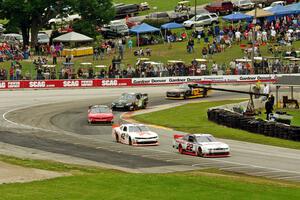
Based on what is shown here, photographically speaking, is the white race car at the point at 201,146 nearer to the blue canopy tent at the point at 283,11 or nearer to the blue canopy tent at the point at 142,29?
the blue canopy tent at the point at 142,29

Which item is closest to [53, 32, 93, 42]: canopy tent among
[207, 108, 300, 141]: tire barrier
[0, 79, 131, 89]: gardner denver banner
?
[0, 79, 131, 89]: gardner denver banner

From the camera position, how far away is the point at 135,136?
148 ft

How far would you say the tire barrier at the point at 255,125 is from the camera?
1820 inches

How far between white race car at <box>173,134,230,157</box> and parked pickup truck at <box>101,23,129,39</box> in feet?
181

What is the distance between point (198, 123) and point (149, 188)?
26.3 metres

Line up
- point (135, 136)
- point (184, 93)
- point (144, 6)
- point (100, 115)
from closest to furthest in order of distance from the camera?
point (135, 136)
point (100, 115)
point (184, 93)
point (144, 6)

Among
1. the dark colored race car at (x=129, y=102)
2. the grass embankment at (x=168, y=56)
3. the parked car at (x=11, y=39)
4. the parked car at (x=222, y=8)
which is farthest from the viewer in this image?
the parked car at (x=222, y=8)

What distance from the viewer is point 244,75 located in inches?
3086

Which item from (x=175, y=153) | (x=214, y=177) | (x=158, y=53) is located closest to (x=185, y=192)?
(x=214, y=177)

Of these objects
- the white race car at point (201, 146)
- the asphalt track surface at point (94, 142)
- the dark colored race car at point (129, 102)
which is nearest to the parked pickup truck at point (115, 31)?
the asphalt track surface at point (94, 142)

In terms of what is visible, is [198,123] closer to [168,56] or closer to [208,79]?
[208,79]

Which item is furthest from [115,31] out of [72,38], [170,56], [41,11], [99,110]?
[99,110]

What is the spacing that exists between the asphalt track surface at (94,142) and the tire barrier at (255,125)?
7.63ft

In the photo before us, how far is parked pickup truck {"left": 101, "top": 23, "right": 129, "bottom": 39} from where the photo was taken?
9706 cm
